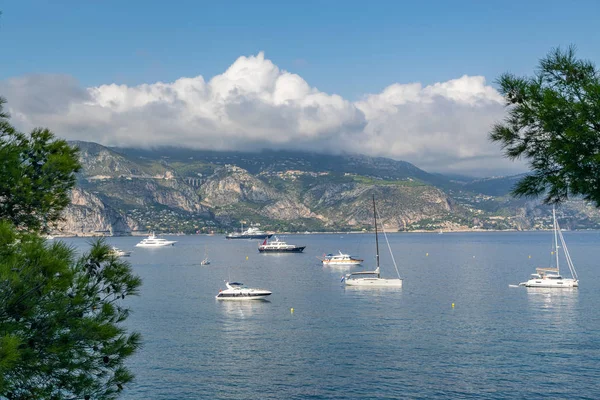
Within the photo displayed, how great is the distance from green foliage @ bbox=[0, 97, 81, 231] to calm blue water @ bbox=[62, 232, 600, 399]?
35.4 meters

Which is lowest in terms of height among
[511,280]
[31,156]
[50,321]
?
[511,280]

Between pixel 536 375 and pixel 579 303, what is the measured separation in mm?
Answer: 51048

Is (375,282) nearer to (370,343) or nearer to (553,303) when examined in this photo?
(553,303)

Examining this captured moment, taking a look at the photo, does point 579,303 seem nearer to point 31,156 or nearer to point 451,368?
point 451,368

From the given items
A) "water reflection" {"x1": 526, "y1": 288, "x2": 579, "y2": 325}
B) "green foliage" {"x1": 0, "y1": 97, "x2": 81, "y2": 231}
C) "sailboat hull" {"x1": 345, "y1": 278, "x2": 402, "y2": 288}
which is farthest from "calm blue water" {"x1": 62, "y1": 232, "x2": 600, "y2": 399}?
"green foliage" {"x1": 0, "y1": 97, "x2": 81, "y2": 231}

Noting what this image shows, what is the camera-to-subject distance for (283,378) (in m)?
54.2

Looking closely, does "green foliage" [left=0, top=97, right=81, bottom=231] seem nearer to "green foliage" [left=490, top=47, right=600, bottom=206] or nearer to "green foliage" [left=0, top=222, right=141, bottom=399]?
"green foliage" [left=0, top=222, right=141, bottom=399]

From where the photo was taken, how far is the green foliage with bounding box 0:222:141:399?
12.3 metres

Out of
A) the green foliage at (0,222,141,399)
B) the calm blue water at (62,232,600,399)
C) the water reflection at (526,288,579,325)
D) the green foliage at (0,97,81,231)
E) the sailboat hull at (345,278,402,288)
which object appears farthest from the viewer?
the sailboat hull at (345,278,402,288)

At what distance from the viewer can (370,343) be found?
66.8m

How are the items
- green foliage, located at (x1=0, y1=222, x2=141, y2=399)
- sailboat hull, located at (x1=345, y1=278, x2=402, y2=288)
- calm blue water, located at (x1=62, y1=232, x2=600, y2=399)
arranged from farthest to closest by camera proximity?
1. sailboat hull, located at (x1=345, y1=278, x2=402, y2=288)
2. calm blue water, located at (x1=62, y1=232, x2=600, y2=399)
3. green foliage, located at (x1=0, y1=222, x2=141, y2=399)

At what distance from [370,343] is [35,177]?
5486cm

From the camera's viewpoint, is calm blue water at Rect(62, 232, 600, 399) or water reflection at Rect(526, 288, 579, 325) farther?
water reflection at Rect(526, 288, 579, 325)

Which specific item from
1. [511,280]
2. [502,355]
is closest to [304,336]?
[502,355]
